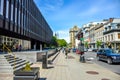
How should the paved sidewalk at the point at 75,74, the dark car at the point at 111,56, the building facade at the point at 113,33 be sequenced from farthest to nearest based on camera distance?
the building facade at the point at 113,33 < the dark car at the point at 111,56 < the paved sidewalk at the point at 75,74

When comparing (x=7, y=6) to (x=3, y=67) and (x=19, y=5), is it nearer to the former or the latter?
(x=19, y=5)

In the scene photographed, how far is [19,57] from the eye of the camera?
17.8 meters

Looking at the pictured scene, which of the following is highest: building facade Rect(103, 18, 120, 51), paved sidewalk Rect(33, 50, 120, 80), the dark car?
building facade Rect(103, 18, 120, 51)

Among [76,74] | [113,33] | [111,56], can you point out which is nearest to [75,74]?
[76,74]

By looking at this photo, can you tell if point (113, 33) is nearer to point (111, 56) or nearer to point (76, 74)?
point (111, 56)

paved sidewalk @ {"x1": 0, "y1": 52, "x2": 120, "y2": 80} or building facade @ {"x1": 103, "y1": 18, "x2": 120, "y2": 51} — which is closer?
paved sidewalk @ {"x1": 0, "y1": 52, "x2": 120, "y2": 80}

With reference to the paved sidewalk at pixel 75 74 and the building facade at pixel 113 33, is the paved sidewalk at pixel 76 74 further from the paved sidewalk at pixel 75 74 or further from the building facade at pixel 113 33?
the building facade at pixel 113 33

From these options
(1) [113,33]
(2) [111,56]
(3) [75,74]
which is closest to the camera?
(3) [75,74]

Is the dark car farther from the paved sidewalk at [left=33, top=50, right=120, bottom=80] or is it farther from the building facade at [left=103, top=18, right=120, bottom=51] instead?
the building facade at [left=103, top=18, right=120, bottom=51]

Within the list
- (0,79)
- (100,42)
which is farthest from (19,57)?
(100,42)

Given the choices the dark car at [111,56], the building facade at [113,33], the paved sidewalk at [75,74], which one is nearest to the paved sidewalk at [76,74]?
the paved sidewalk at [75,74]

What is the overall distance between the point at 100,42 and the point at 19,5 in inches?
1916

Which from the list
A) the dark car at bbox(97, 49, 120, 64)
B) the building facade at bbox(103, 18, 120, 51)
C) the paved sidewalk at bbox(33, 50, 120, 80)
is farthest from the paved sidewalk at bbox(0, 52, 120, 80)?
the building facade at bbox(103, 18, 120, 51)

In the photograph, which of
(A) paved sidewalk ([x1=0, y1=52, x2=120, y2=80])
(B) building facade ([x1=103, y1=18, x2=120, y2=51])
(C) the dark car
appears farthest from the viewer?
(B) building facade ([x1=103, y1=18, x2=120, y2=51])
